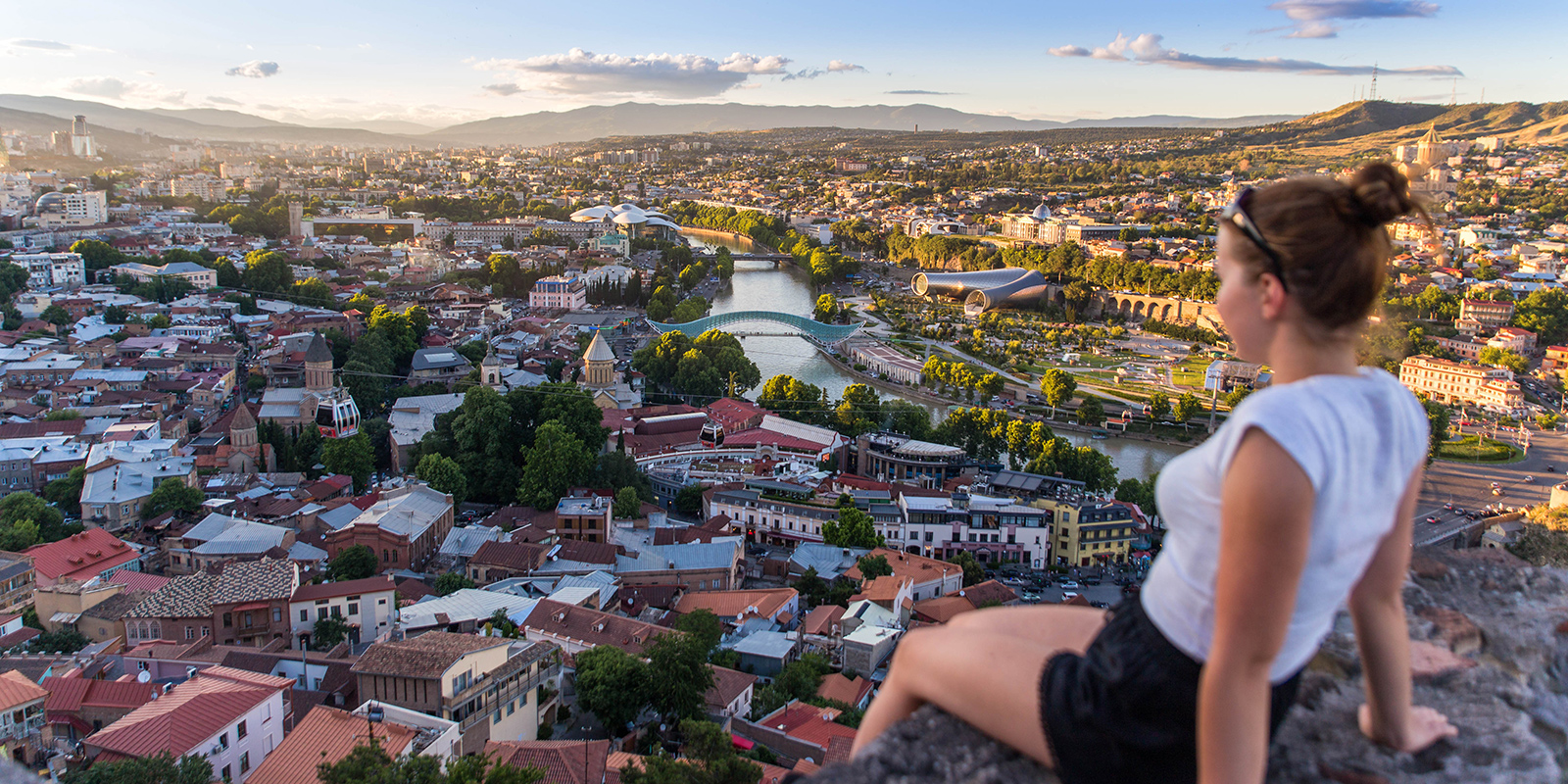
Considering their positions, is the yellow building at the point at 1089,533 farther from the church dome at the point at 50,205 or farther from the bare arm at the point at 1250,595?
the church dome at the point at 50,205

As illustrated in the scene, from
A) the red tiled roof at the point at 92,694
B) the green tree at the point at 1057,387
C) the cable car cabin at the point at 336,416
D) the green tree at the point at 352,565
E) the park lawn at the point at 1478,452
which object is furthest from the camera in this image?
the green tree at the point at 1057,387

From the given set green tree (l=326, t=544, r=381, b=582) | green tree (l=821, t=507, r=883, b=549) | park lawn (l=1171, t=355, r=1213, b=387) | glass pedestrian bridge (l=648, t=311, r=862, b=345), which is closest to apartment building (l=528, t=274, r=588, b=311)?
glass pedestrian bridge (l=648, t=311, r=862, b=345)

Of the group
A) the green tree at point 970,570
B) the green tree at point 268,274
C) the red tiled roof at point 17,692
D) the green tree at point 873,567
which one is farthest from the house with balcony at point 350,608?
the green tree at point 268,274

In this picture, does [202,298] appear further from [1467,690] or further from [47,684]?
[1467,690]

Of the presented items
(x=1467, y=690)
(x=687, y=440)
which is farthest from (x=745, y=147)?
(x=1467, y=690)

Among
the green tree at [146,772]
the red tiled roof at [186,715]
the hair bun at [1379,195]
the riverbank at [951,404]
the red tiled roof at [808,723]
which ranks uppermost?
the hair bun at [1379,195]

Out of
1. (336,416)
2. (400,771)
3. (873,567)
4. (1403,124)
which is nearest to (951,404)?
(873,567)

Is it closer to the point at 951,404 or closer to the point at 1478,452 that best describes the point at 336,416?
the point at 951,404
